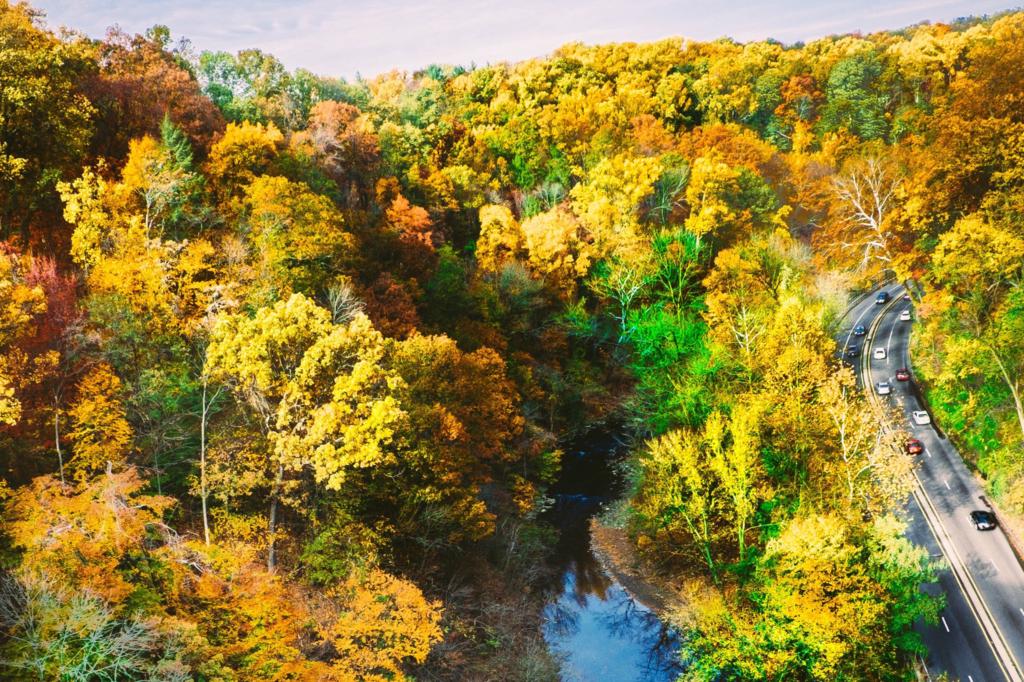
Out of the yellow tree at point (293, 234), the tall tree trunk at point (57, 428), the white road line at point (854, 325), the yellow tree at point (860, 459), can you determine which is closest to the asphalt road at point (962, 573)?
the yellow tree at point (860, 459)

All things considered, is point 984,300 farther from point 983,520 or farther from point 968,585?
point 968,585

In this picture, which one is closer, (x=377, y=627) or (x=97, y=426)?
(x=377, y=627)

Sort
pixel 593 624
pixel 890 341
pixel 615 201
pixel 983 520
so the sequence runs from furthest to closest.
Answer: pixel 890 341 → pixel 615 201 → pixel 983 520 → pixel 593 624

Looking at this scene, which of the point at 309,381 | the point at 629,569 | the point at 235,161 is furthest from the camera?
the point at 235,161

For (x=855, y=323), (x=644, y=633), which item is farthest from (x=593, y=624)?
(x=855, y=323)

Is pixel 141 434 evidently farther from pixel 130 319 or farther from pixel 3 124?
pixel 3 124

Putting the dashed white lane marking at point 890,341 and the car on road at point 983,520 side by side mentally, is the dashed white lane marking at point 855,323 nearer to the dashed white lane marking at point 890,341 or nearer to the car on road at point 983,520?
the dashed white lane marking at point 890,341

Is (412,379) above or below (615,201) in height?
below
